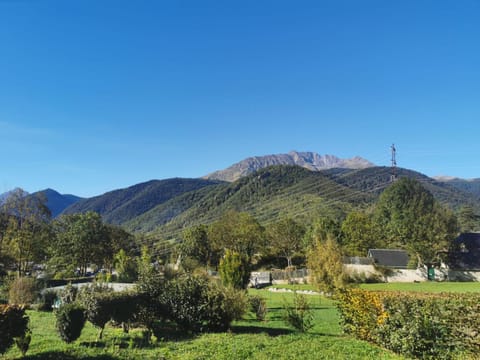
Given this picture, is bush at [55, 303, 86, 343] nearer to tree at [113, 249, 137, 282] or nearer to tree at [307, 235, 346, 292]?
tree at [307, 235, 346, 292]

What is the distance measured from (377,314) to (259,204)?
142 metres

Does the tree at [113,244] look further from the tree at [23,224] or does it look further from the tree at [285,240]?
the tree at [285,240]

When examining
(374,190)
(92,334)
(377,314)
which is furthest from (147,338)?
(374,190)

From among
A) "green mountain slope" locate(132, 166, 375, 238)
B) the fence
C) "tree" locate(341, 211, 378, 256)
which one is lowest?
the fence

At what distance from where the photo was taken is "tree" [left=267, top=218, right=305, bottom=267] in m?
60.3

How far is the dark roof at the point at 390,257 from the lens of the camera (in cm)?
4885

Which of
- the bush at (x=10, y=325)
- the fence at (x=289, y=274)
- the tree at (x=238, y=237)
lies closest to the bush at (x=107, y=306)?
the bush at (x=10, y=325)

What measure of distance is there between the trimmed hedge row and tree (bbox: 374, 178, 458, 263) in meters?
43.3

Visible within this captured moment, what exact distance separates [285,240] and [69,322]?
170 feet

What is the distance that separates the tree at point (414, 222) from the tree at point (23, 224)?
49184 millimetres

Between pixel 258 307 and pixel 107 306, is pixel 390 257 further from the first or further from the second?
pixel 107 306

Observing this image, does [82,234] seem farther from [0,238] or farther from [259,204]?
[259,204]

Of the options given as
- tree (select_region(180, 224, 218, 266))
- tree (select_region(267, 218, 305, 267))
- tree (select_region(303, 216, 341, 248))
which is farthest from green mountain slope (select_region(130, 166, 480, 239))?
tree (select_region(180, 224, 218, 266))

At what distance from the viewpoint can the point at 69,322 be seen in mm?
10445
